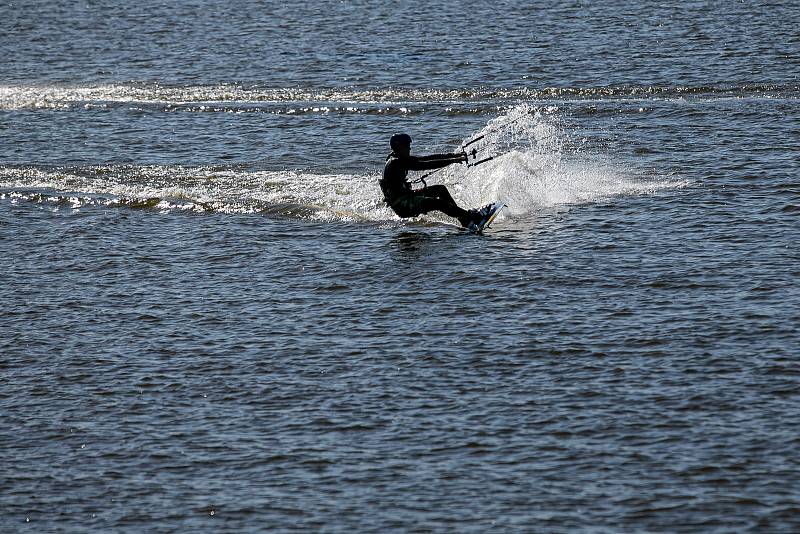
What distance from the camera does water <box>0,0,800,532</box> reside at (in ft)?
43.3

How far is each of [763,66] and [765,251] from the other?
14.2 metres

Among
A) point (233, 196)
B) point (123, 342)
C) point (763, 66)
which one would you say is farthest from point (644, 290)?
point (763, 66)

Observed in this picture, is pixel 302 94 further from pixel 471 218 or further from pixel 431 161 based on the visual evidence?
pixel 471 218

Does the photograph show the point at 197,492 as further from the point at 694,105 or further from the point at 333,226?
the point at 694,105

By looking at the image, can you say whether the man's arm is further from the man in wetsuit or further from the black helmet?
the black helmet

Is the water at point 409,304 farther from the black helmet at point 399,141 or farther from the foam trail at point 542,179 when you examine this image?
the black helmet at point 399,141

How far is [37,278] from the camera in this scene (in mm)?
20547

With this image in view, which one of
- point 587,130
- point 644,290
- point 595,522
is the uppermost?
point 587,130

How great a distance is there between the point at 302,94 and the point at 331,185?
925 centimetres

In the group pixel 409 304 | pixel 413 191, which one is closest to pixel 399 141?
pixel 413 191

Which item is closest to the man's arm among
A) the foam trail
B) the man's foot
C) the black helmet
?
the black helmet

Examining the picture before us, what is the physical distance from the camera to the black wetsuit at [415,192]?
21766 mm

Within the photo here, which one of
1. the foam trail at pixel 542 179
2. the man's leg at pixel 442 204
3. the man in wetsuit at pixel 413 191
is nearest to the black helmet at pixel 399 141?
the man in wetsuit at pixel 413 191

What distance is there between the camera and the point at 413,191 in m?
22.0
